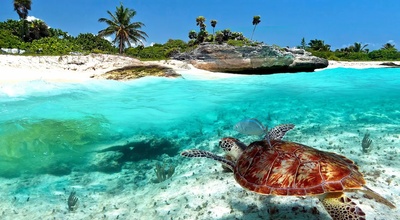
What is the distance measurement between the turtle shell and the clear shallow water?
4.52 m

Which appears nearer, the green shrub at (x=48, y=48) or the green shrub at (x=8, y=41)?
the green shrub at (x=48, y=48)

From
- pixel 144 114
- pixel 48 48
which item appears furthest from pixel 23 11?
pixel 144 114

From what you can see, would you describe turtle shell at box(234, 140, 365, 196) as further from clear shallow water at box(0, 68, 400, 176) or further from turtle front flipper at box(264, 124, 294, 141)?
clear shallow water at box(0, 68, 400, 176)

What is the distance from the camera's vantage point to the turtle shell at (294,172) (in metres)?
2.76

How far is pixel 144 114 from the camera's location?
39.4 ft

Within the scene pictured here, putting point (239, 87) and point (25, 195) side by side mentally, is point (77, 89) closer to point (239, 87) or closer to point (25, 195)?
point (239, 87)

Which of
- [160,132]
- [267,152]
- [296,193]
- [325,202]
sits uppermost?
[267,152]

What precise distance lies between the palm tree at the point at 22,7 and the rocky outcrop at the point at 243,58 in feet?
88.1

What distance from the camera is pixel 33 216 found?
439 cm

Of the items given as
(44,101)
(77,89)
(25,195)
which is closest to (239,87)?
(77,89)

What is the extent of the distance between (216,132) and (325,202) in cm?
612

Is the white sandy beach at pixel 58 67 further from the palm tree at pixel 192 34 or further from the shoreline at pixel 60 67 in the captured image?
the palm tree at pixel 192 34

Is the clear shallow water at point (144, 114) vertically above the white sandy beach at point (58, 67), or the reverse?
the white sandy beach at point (58, 67)

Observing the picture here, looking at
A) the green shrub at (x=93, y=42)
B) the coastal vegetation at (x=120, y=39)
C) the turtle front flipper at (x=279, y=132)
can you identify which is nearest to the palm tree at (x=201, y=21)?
the coastal vegetation at (x=120, y=39)
